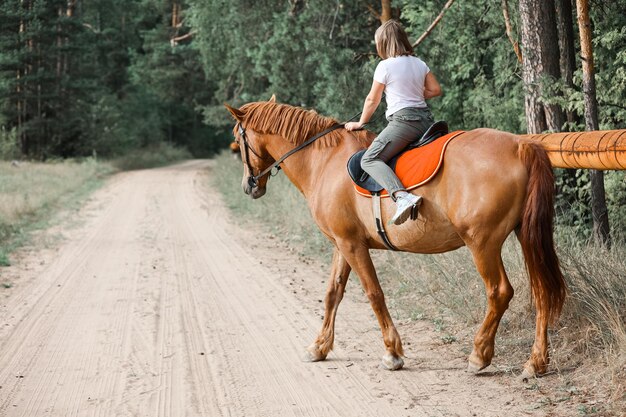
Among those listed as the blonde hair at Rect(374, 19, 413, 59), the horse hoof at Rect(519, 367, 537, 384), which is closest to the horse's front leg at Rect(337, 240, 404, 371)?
the horse hoof at Rect(519, 367, 537, 384)

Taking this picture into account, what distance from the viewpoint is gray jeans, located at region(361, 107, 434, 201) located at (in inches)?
221

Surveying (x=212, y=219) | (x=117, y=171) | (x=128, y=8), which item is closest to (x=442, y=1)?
(x=212, y=219)

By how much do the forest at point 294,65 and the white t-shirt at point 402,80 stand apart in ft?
9.21

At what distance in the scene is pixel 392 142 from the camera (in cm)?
572

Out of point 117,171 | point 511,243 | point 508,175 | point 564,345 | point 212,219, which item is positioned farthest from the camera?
point 117,171

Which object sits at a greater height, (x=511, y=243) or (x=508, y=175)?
(x=508, y=175)

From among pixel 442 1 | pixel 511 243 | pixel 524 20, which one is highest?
Answer: pixel 442 1

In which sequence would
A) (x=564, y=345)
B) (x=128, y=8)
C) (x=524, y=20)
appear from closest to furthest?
(x=564, y=345) → (x=524, y=20) → (x=128, y=8)

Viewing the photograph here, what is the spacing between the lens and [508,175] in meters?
5.11

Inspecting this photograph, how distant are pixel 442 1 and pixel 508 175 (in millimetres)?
9938

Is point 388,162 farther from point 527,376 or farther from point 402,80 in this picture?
point 527,376

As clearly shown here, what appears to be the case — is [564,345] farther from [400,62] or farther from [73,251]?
[73,251]

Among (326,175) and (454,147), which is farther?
(326,175)

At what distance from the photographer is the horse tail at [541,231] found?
5.03 metres
